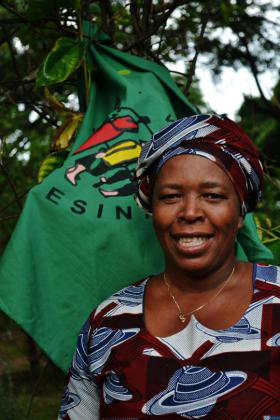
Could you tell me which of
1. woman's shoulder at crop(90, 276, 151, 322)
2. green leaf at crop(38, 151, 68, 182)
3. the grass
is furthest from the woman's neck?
the grass

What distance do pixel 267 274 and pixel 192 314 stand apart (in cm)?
21

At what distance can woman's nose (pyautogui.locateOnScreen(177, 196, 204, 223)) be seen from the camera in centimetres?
171

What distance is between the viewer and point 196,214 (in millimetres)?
1704

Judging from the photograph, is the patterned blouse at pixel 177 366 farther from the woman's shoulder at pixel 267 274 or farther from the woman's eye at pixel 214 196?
the woman's eye at pixel 214 196

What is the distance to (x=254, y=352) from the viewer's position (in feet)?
5.34

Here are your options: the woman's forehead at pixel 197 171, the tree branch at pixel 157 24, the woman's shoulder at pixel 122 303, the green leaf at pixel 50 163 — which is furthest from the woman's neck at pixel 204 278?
the tree branch at pixel 157 24

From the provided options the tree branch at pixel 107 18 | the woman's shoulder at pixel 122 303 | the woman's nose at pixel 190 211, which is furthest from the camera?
the tree branch at pixel 107 18

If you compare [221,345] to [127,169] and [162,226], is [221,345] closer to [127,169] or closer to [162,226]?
[162,226]

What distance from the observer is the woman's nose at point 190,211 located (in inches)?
67.1

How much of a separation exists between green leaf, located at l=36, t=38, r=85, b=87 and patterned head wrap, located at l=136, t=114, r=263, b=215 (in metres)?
0.44

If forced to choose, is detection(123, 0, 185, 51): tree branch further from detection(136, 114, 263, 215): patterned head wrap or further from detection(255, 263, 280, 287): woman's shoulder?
detection(255, 263, 280, 287): woman's shoulder

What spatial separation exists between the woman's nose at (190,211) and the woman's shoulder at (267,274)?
223 mm

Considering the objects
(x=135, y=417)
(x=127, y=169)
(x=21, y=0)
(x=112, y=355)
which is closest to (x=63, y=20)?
(x=21, y=0)

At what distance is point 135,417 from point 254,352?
32 cm
